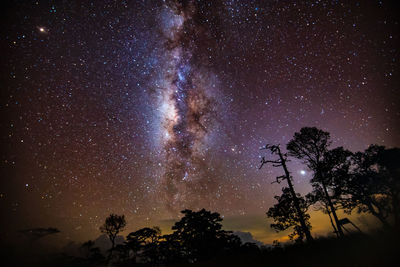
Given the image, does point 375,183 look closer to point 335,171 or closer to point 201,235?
point 335,171

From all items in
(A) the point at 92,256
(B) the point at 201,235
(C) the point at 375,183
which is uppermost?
(C) the point at 375,183

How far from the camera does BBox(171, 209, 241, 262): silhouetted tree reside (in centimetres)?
2652

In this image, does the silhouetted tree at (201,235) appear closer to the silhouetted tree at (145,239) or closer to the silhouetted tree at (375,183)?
the silhouetted tree at (145,239)

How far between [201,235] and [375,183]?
25097 mm

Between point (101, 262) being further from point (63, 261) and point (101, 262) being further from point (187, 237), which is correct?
point (187, 237)

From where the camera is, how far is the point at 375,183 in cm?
1903

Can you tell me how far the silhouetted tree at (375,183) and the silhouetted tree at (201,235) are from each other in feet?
59.8

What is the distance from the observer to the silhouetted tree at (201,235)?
26523mm

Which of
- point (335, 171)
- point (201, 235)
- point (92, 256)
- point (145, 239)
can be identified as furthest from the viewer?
point (92, 256)

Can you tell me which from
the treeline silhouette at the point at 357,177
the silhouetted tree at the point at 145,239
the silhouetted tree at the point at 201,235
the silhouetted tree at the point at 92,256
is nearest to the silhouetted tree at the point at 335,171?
the treeline silhouette at the point at 357,177

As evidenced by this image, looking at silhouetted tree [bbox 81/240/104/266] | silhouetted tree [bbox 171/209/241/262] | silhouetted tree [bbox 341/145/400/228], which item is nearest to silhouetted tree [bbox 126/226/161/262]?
silhouetted tree [bbox 171/209/241/262]

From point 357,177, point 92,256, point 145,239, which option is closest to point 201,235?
point 145,239

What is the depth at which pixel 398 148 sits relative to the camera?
20.6 metres

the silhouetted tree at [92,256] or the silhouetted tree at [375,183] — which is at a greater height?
the silhouetted tree at [375,183]
